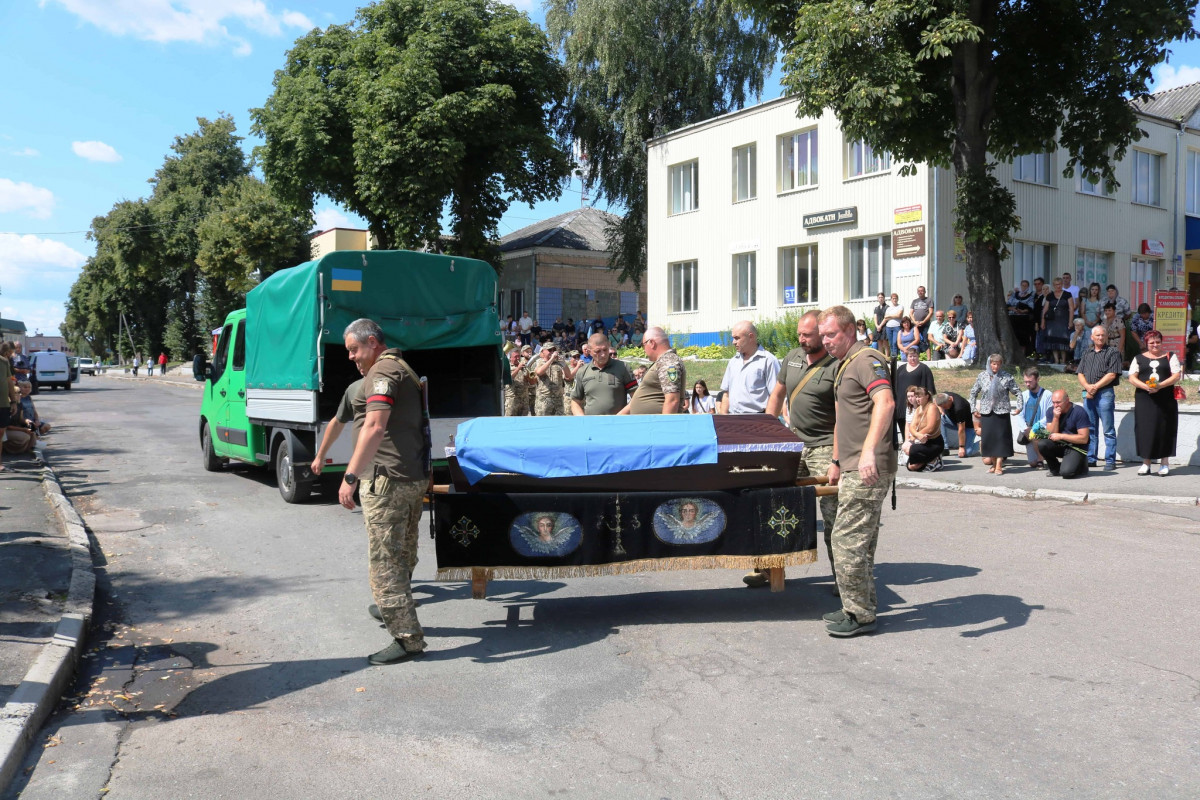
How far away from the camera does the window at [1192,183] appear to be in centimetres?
3167

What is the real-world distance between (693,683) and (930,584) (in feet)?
9.31

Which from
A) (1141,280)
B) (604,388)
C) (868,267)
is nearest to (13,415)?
(604,388)

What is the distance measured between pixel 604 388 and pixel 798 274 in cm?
2043

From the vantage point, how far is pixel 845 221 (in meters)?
26.3

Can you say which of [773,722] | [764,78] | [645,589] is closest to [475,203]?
[764,78]

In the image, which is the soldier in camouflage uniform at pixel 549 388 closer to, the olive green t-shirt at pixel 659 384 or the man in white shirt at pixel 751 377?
the man in white shirt at pixel 751 377

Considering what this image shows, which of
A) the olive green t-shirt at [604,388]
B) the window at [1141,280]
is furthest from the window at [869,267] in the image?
the olive green t-shirt at [604,388]

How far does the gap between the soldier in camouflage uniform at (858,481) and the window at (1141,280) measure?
2815 cm

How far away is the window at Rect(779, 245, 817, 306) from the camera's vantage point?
91.5 ft

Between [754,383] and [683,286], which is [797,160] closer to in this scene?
[683,286]

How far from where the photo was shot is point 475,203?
124ft

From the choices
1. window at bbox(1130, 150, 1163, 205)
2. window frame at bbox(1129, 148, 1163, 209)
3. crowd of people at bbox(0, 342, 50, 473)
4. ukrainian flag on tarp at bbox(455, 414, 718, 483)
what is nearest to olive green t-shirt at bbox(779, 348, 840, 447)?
ukrainian flag on tarp at bbox(455, 414, 718, 483)

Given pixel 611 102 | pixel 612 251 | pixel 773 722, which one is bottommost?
pixel 773 722

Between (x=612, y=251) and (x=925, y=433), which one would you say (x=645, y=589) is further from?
(x=612, y=251)
